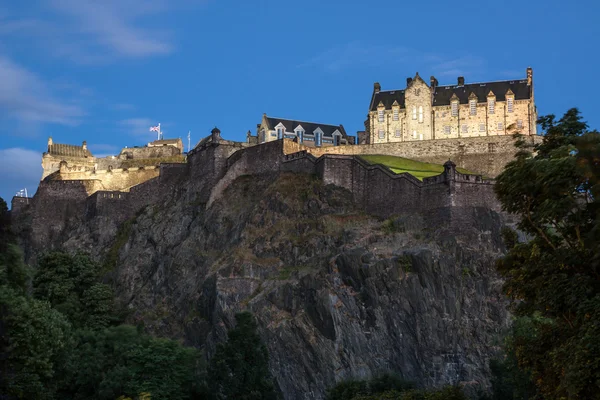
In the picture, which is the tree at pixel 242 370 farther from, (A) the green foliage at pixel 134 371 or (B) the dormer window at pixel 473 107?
(B) the dormer window at pixel 473 107

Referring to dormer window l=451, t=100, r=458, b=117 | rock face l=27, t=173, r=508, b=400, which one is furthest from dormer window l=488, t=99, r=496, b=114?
rock face l=27, t=173, r=508, b=400

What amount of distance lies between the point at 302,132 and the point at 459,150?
29.9m

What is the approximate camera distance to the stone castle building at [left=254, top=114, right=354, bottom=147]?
400ft

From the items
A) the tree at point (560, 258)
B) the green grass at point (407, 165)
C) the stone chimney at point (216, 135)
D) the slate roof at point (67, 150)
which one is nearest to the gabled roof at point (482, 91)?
the green grass at point (407, 165)

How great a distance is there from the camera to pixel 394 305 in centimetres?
7431

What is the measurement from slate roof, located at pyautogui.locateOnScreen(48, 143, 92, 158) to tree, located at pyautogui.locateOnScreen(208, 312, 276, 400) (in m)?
72.9

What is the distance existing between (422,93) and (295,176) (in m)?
27.5

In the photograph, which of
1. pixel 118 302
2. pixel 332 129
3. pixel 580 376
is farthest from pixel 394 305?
pixel 332 129

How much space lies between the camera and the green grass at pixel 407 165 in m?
93.8

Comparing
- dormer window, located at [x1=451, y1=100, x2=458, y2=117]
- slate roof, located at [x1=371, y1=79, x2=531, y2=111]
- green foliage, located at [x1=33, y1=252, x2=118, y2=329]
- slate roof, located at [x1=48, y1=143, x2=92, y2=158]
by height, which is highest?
slate roof, located at [x1=371, y1=79, x2=531, y2=111]

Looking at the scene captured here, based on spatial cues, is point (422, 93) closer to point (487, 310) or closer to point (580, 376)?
point (487, 310)

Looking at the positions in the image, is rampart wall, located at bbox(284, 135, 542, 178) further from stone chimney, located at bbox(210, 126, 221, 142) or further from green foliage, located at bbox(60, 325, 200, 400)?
green foliage, located at bbox(60, 325, 200, 400)

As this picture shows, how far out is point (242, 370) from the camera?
5828 cm

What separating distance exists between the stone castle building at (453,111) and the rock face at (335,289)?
24849 mm
